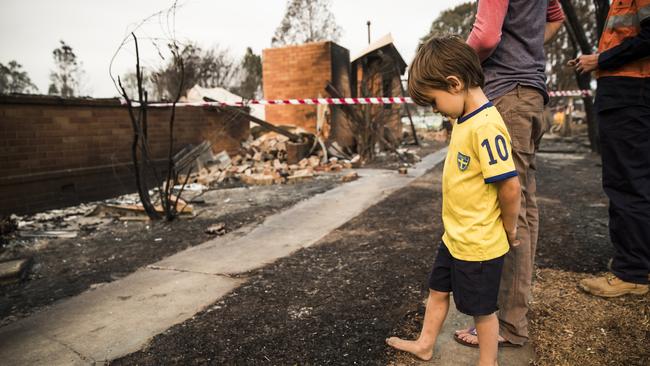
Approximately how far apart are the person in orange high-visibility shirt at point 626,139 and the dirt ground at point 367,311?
0.17m

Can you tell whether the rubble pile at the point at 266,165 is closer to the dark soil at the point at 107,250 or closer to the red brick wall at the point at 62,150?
the red brick wall at the point at 62,150

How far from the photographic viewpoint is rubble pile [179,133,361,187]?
7695 millimetres

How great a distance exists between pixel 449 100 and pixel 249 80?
2935cm

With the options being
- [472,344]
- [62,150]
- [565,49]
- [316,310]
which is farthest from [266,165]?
[565,49]

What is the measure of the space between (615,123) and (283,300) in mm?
2131

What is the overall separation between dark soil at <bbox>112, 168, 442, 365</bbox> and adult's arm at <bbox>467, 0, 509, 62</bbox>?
4.54 feet

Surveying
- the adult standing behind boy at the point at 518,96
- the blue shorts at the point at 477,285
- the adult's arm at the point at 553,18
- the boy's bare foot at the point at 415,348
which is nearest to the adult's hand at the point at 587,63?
the adult's arm at the point at 553,18

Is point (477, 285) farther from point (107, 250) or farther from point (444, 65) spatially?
point (107, 250)

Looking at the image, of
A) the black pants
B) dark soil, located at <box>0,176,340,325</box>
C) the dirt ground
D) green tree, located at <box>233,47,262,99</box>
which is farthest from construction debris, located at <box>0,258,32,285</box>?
green tree, located at <box>233,47,262,99</box>

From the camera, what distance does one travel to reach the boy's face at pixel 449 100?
1425 millimetres

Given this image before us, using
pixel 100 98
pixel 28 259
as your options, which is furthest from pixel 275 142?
pixel 28 259

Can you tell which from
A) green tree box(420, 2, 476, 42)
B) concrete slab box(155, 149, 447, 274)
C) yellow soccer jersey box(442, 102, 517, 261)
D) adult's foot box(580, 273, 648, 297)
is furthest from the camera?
green tree box(420, 2, 476, 42)

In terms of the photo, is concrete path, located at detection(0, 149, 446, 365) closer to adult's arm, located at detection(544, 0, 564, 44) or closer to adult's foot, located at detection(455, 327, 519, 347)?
adult's foot, located at detection(455, 327, 519, 347)

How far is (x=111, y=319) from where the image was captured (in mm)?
2254
